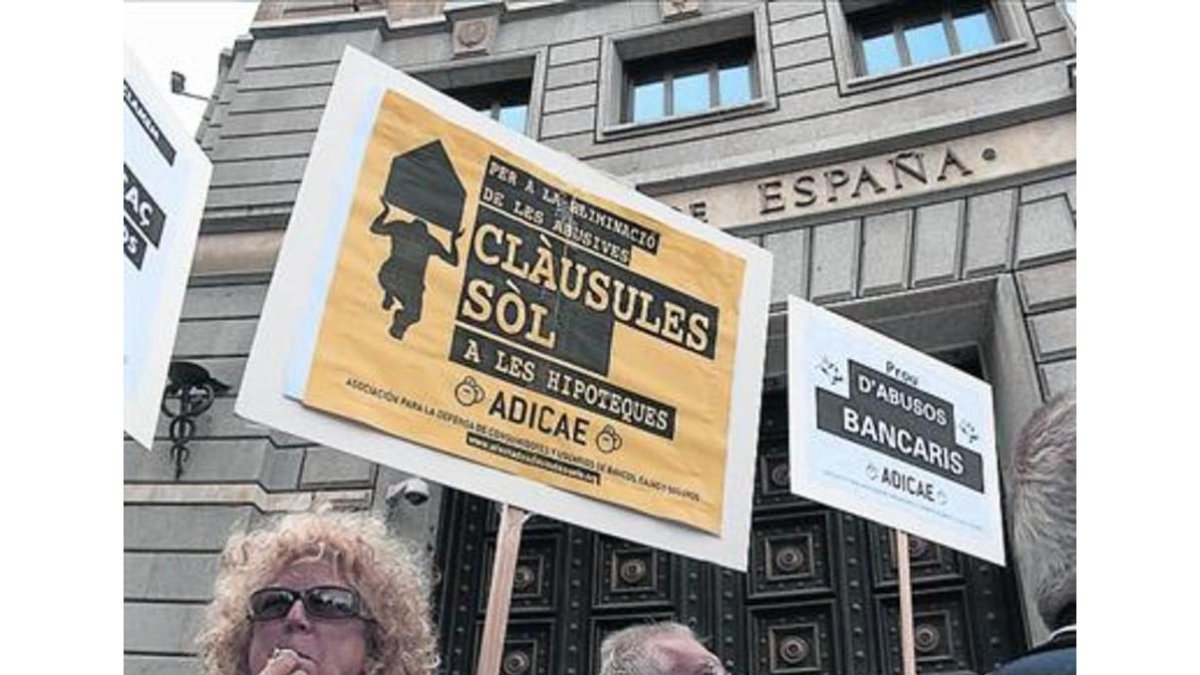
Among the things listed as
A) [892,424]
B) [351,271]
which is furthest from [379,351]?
[892,424]

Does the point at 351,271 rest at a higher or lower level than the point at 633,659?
higher

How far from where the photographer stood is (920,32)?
10.7m

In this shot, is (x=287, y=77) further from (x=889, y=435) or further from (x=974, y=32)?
(x=889, y=435)

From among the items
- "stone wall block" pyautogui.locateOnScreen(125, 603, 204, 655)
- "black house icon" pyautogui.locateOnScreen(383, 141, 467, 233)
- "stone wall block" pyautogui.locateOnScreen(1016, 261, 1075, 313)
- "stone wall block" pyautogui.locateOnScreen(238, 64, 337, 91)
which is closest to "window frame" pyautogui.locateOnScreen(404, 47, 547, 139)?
"stone wall block" pyautogui.locateOnScreen(238, 64, 337, 91)

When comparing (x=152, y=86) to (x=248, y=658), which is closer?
(x=248, y=658)

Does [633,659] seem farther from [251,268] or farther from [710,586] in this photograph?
[251,268]

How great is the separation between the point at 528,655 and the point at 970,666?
11.1 ft

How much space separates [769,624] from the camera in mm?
7559

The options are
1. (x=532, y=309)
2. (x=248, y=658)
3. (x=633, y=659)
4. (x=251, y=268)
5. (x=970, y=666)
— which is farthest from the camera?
(x=251, y=268)

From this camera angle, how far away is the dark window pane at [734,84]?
10.9 metres

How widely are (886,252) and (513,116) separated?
5406 millimetres

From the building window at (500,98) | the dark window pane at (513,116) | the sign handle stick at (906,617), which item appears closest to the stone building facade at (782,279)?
the dark window pane at (513,116)

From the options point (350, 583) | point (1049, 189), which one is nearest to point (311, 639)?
point (350, 583)

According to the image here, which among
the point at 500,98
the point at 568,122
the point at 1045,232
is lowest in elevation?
the point at 1045,232
